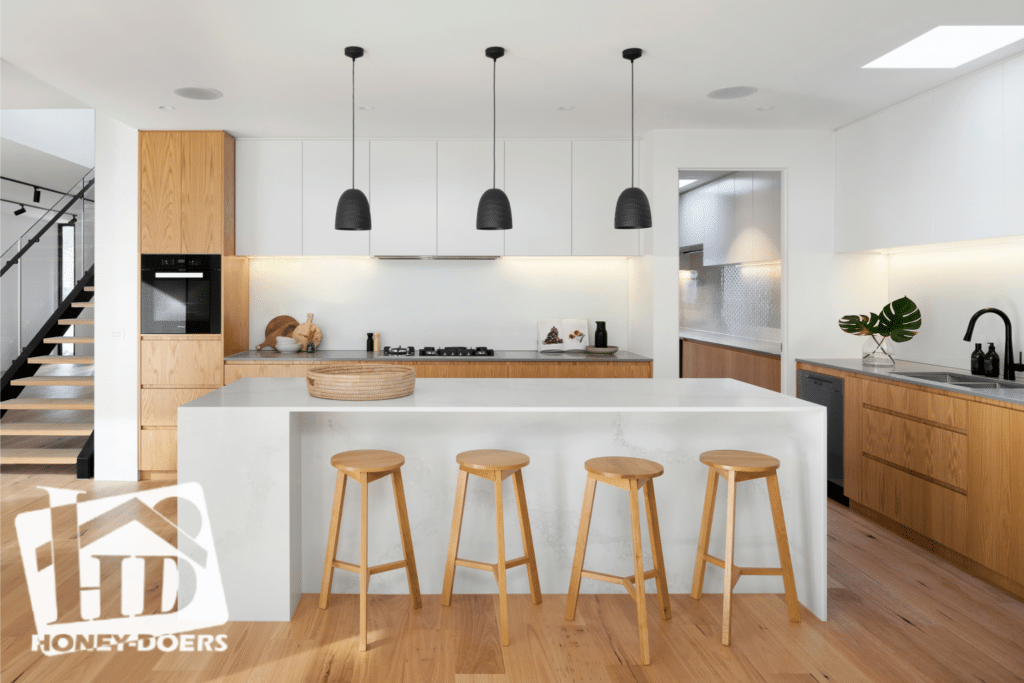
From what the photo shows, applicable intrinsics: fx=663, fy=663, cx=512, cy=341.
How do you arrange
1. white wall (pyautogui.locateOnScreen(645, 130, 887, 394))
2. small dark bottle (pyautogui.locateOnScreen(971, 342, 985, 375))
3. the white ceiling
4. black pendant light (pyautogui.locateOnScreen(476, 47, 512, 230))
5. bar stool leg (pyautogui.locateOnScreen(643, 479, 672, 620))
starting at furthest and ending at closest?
1. white wall (pyautogui.locateOnScreen(645, 130, 887, 394))
2. small dark bottle (pyautogui.locateOnScreen(971, 342, 985, 375))
3. black pendant light (pyautogui.locateOnScreen(476, 47, 512, 230))
4. the white ceiling
5. bar stool leg (pyautogui.locateOnScreen(643, 479, 672, 620))

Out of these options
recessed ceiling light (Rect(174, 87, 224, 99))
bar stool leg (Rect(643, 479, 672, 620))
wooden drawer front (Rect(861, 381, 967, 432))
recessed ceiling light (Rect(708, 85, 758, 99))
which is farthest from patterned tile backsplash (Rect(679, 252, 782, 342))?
recessed ceiling light (Rect(174, 87, 224, 99))

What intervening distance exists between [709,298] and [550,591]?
4.12m

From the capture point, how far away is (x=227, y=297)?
15.5ft

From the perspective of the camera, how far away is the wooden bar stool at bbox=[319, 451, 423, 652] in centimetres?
238

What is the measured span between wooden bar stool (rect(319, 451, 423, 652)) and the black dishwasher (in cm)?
270

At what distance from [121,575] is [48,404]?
288cm

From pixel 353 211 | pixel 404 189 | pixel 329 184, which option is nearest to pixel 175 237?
pixel 329 184

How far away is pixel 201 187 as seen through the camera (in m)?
4.61

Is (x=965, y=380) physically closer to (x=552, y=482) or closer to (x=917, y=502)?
(x=917, y=502)

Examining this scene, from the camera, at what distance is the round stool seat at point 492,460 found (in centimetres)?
245

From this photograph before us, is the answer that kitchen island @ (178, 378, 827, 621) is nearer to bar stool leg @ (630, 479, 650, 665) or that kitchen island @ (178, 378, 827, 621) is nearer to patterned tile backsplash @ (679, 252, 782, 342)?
bar stool leg @ (630, 479, 650, 665)

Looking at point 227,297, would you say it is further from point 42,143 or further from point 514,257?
point 42,143

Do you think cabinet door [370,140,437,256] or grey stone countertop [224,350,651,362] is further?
cabinet door [370,140,437,256]

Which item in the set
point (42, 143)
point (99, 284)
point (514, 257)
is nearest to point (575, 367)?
point (514, 257)
